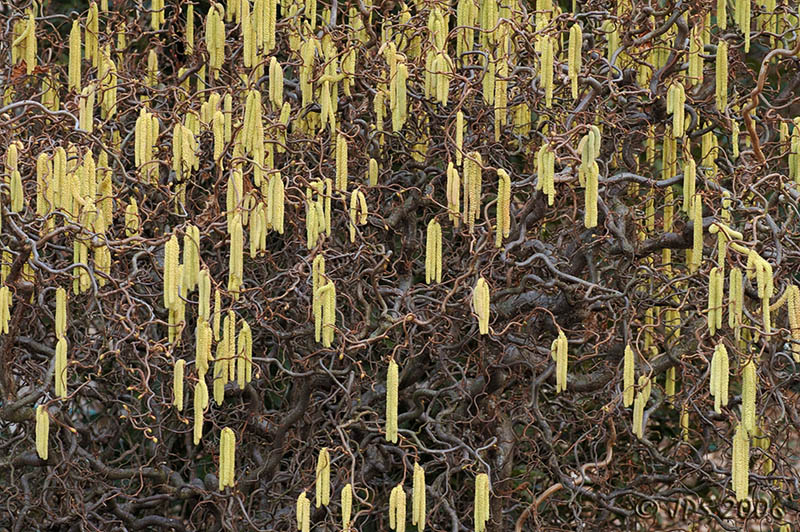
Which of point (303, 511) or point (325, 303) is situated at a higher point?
point (325, 303)

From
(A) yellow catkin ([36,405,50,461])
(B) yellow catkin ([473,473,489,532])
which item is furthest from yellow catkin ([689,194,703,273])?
(A) yellow catkin ([36,405,50,461])

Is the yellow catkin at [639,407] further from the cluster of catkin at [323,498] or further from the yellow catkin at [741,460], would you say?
the cluster of catkin at [323,498]

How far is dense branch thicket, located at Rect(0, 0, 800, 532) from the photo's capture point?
405cm

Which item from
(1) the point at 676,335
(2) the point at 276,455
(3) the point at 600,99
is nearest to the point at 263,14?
(3) the point at 600,99

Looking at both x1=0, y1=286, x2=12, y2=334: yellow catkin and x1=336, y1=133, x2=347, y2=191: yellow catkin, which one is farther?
x1=336, y1=133, x2=347, y2=191: yellow catkin

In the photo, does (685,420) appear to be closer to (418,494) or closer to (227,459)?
(418,494)

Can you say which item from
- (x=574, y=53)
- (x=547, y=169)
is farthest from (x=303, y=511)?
(x=574, y=53)

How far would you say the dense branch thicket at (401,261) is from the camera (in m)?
4.05

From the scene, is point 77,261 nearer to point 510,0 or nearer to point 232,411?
point 232,411

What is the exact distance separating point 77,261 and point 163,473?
1.28 meters


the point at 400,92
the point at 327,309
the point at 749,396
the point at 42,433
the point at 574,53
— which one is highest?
the point at 574,53

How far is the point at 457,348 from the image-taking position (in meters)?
4.60

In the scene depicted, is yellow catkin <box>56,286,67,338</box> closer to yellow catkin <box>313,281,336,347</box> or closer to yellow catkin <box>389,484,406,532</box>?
yellow catkin <box>313,281,336,347</box>

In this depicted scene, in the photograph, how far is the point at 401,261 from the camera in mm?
4941
